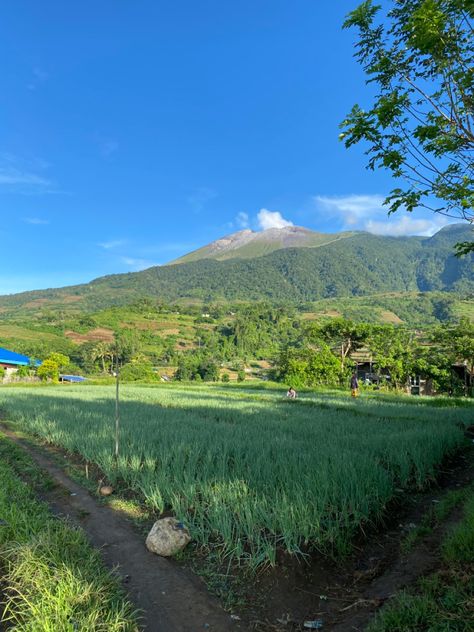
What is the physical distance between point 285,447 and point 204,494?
2923mm

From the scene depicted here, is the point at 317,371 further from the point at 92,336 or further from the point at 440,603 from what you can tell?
the point at 92,336

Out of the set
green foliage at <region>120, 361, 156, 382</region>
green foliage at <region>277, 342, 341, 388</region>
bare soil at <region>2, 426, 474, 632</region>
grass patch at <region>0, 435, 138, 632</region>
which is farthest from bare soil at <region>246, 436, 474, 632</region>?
green foliage at <region>120, 361, 156, 382</region>

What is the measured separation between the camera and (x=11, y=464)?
23.3 ft

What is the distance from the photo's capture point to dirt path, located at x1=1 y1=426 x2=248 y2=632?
2916 mm

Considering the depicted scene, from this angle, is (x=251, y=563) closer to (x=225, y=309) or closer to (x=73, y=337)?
(x=73, y=337)

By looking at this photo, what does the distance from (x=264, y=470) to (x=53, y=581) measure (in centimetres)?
330

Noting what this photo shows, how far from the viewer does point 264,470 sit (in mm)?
5625

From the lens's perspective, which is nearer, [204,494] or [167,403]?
[204,494]

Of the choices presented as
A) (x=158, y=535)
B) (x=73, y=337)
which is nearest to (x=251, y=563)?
(x=158, y=535)

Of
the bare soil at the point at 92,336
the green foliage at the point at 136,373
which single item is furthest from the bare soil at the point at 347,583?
the bare soil at the point at 92,336

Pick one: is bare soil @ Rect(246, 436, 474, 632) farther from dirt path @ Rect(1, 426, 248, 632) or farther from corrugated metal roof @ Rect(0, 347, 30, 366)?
corrugated metal roof @ Rect(0, 347, 30, 366)

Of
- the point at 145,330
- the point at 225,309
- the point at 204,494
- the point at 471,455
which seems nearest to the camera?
the point at 204,494

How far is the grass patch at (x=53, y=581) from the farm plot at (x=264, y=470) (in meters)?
1.15

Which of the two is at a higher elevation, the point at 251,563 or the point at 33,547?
the point at 33,547
